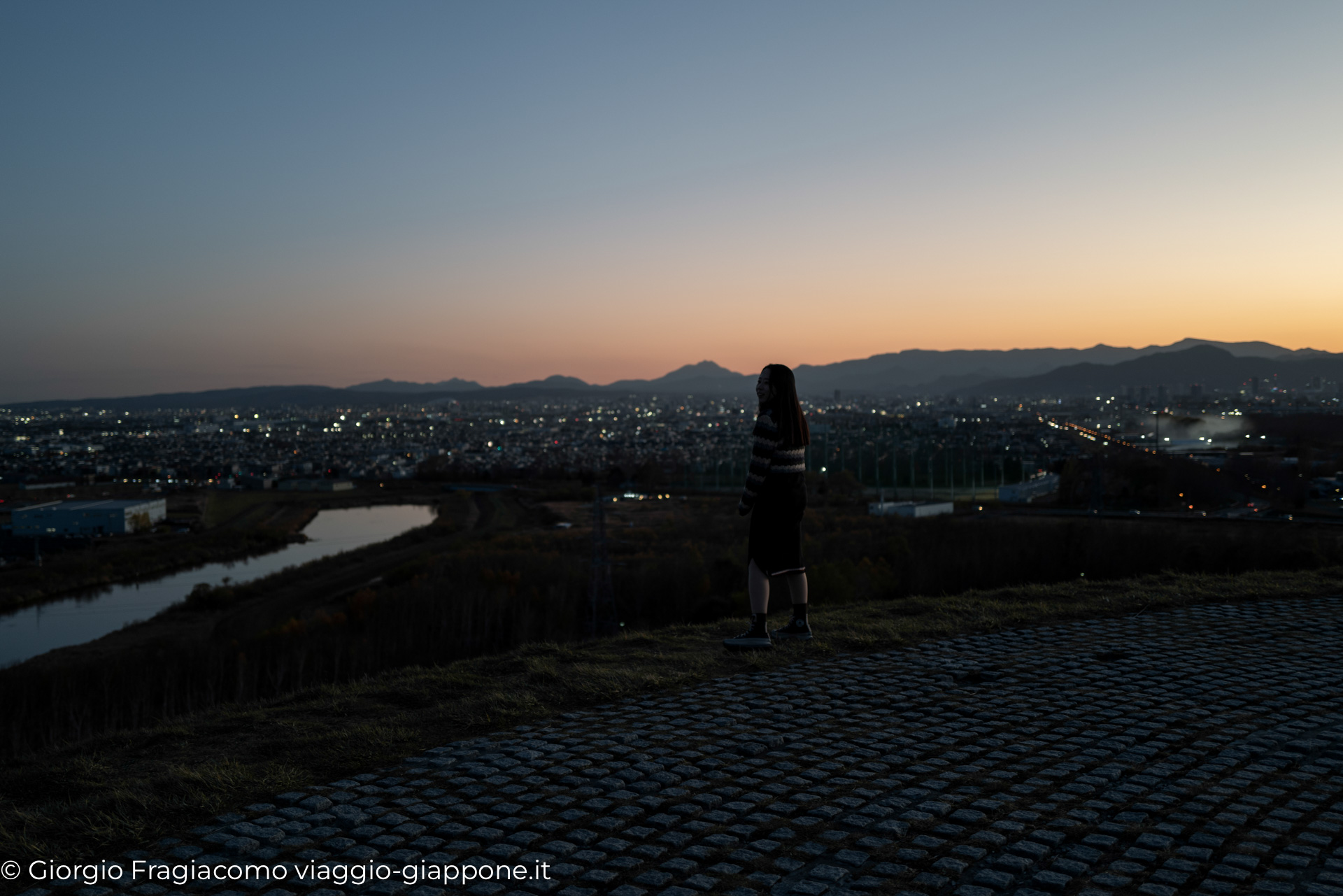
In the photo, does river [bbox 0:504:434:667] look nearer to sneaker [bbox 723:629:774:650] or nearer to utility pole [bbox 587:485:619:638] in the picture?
utility pole [bbox 587:485:619:638]

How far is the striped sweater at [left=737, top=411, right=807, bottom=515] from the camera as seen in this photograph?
22.7ft

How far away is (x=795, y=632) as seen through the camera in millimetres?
7348

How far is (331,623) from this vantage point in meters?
21.7

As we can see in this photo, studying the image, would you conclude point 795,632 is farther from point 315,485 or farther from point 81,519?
point 315,485

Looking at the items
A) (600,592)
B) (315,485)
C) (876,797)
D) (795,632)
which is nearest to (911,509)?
(600,592)

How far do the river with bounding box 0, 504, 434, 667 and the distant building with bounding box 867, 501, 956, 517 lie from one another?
23.6 metres

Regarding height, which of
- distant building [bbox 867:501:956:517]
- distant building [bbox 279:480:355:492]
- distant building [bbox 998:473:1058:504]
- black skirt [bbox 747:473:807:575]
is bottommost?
distant building [bbox 279:480:355:492]

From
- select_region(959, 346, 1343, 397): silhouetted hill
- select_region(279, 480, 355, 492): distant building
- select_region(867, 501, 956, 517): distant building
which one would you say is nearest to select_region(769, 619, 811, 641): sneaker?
select_region(867, 501, 956, 517): distant building

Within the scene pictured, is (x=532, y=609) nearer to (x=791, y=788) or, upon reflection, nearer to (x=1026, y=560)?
(x=1026, y=560)

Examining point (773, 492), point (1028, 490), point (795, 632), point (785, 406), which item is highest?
point (785, 406)

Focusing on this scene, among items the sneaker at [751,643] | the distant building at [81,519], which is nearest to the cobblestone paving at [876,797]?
the sneaker at [751,643]

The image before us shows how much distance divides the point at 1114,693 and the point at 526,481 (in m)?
65.1

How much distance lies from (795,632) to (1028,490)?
35308 millimetres

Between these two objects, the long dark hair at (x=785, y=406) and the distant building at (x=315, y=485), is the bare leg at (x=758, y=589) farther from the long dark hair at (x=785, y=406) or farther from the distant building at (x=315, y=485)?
the distant building at (x=315, y=485)
